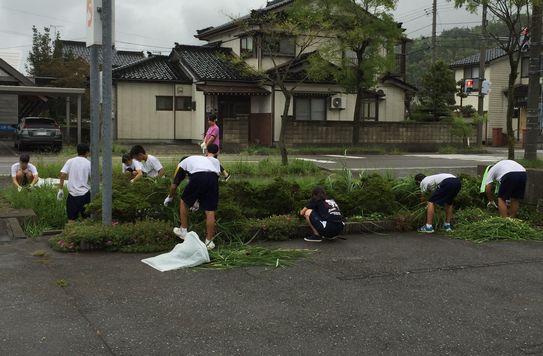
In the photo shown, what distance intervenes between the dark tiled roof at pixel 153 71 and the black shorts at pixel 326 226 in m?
22.5

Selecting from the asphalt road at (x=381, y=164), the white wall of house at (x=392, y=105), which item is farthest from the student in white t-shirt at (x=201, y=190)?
the white wall of house at (x=392, y=105)

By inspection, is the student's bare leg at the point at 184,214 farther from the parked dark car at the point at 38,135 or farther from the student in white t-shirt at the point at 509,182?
the parked dark car at the point at 38,135

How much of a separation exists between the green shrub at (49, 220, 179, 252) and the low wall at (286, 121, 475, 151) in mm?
20364

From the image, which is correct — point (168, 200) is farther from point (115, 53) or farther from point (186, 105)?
point (115, 53)

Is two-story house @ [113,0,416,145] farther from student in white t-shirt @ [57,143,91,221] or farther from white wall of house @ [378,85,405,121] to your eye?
student in white t-shirt @ [57,143,91,221]

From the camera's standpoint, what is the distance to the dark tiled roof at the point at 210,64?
1127 inches

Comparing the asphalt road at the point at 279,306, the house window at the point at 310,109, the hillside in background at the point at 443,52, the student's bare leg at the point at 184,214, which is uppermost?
the hillside in background at the point at 443,52

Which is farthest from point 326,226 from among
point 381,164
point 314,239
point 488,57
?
point 488,57

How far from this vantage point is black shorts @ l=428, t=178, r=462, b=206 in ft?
27.9

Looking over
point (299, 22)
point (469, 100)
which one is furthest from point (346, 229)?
point (469, 100)

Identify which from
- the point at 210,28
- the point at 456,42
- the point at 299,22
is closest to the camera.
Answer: the point at 299,22

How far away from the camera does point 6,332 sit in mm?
4207

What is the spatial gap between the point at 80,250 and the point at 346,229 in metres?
3.80

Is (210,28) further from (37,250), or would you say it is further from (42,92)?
(37,250)
